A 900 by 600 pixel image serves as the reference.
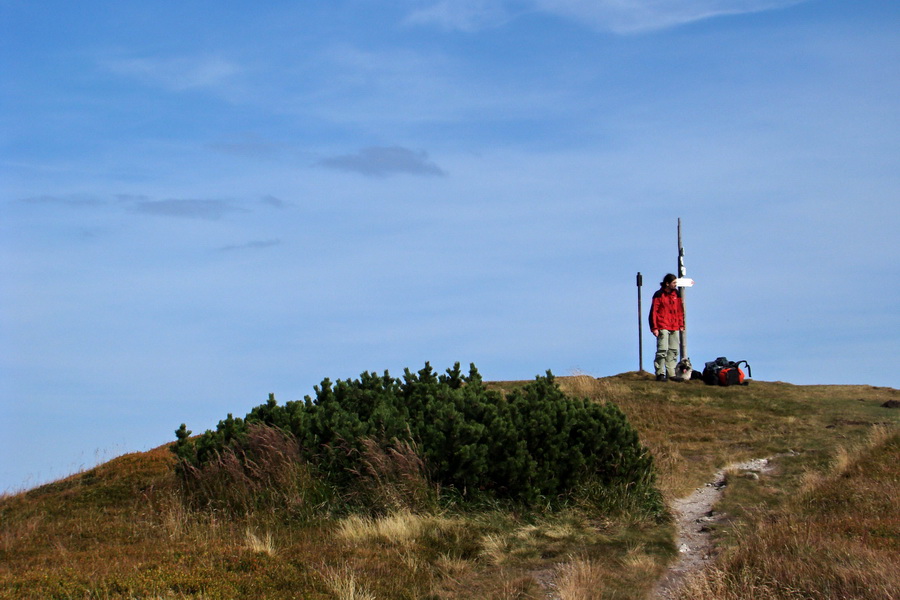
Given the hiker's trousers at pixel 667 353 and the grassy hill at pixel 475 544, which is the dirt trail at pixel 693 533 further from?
the hiker's trousers at pixel 667 353

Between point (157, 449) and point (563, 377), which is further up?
point (563, 377)

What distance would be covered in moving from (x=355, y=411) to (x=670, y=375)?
13.7 m

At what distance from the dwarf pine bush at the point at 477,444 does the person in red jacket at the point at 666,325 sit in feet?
37.4

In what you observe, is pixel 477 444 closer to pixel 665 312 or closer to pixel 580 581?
pixel 580 581

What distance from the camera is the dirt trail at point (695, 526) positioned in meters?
9.16

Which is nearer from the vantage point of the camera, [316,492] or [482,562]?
[482,562]

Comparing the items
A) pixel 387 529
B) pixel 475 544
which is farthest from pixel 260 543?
pixel 475 544

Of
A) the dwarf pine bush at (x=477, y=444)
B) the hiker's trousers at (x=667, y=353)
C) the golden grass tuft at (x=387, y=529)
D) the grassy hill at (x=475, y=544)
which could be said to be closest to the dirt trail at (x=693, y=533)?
the grassy hill at (x=475, y=544)

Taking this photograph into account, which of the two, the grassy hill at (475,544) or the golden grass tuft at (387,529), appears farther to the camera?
the golden grass tuft at (387,529)

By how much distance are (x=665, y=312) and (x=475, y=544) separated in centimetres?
→ 1594

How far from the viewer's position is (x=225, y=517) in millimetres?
11969

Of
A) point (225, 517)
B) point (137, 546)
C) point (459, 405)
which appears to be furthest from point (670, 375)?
point (137, 546)

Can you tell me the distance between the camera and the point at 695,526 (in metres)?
11.8

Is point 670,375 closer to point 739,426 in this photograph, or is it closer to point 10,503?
point 739,426
